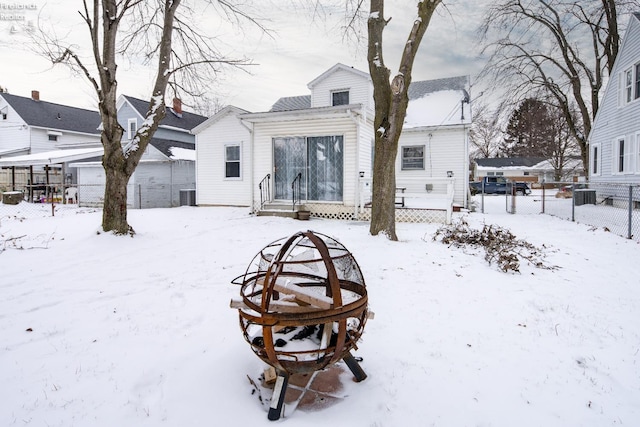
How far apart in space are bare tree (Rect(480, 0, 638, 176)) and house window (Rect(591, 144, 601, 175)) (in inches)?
71.5

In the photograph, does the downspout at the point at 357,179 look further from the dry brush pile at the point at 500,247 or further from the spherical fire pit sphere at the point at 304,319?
the spherical fire pit sphere at the point at 304,319

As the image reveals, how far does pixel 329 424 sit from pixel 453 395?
95cm

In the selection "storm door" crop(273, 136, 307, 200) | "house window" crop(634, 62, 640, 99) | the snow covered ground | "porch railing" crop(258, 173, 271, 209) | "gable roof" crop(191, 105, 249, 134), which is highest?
"house window" crop(634, 62, 640, 99)

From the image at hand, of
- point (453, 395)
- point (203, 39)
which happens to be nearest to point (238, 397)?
point (453, 395)

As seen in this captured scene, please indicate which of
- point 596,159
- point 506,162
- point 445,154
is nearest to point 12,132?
point 445,154

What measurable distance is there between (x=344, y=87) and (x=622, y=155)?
12080mm

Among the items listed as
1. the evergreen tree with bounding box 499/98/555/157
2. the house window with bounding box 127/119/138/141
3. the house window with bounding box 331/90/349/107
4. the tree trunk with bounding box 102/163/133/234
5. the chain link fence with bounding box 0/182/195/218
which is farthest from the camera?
the evergreen tree with bounding box 499/98/555/157

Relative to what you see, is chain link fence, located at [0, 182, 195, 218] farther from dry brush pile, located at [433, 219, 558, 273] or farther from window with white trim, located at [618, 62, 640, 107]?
window with white trim, located at [618, 62, 640, 107]

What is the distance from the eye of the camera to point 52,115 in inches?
1141

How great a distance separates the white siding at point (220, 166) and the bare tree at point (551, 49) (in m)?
14.1

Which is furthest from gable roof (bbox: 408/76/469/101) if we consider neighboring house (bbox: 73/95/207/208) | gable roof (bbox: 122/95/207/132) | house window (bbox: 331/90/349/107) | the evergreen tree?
gable roof (bbox: 122/95/207/132)

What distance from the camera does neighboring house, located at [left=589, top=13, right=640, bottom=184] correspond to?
45.1 feet

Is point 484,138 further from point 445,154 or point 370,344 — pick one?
point 370,344

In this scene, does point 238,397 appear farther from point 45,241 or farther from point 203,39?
point 203,39
